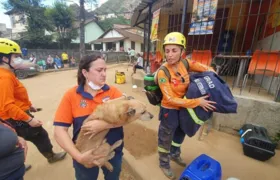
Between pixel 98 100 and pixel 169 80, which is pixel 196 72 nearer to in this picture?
pixel 169 80

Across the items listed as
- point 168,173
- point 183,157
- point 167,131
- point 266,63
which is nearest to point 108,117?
point 167,131

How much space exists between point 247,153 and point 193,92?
1906 mm

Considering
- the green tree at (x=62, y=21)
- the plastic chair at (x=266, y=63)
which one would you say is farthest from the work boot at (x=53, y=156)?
the green tree at (x=62, y=21)

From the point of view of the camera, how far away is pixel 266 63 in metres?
3.45

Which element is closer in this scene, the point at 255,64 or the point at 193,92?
the point at 193,92

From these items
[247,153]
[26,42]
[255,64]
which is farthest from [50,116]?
[26,42]

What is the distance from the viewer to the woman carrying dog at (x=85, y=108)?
137 centimetres

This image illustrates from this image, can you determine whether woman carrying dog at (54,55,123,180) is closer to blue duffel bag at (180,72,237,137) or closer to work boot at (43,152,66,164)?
blue duffel bag at (180,72,237,137)

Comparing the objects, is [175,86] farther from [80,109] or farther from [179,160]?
[179,160]

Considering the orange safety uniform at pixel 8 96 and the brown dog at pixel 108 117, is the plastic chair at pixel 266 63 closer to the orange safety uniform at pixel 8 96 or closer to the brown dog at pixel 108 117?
the brown dog at pixel 108 117

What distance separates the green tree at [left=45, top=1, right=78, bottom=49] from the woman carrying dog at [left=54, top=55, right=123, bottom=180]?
24853mm

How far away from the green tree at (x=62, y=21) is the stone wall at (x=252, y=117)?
24680mm

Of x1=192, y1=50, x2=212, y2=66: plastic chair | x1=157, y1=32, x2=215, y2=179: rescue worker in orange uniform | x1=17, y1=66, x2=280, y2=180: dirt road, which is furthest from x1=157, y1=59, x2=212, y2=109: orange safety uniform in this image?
x1=192, y1=50, x2=212, y2=66: plastic chair

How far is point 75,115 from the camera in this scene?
1.46m
